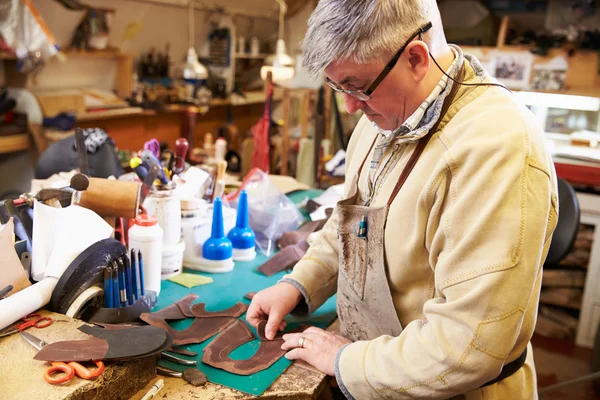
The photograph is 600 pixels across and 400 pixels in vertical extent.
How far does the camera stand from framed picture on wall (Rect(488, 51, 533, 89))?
4824 millimetres

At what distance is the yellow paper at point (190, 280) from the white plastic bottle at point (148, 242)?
0.46 ft

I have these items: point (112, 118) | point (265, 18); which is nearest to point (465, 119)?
point (112, 118)

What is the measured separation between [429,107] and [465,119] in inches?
3.3

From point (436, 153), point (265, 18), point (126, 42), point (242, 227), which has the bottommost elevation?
point (242, 227)

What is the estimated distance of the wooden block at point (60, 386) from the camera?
1.01m

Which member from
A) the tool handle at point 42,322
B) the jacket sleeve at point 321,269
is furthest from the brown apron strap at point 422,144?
the tool handle at point 42,322

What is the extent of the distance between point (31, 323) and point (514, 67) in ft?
15.3

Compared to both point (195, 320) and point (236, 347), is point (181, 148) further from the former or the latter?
point (236, 347)

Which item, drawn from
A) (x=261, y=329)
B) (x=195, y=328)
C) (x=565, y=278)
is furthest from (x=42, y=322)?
(x=565, y=278)

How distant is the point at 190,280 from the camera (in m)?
1.76

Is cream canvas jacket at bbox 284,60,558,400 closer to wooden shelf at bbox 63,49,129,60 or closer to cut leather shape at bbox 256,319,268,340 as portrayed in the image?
cut leather shape at bbox 256,319,268,340

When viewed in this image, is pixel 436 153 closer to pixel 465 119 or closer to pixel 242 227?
pixel 465 119

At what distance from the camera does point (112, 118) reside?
538cm

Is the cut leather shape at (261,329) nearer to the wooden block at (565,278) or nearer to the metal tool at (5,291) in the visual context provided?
the metal tool at (5,291)
